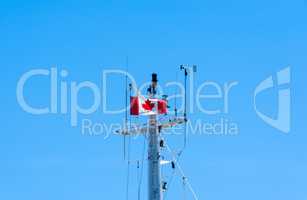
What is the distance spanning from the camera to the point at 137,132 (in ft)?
150

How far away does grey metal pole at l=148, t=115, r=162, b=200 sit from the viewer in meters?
45.1

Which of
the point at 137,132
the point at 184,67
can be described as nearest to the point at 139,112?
the point at 137,132

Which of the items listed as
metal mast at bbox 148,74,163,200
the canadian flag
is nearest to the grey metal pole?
metal mast at bbox 148,74,163,200

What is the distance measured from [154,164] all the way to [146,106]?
351 cm

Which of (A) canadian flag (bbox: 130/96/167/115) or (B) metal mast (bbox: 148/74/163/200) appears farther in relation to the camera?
(A) canadian flag (bbox: 130/96/167/115)

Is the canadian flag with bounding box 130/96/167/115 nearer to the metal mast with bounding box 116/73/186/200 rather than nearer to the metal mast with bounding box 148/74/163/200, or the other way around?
the metal mast with bounding box 116/73/186/200

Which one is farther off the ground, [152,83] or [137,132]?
[152,83]

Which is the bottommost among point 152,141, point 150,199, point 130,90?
point 150,199

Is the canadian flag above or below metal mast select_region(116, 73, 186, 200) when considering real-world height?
above

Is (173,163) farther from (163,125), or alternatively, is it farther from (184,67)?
(184,67)

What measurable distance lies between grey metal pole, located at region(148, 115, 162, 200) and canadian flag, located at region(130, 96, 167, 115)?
660 millimetres

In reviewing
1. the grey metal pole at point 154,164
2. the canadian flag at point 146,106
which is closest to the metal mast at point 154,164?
the grey metal pole at point 154,164

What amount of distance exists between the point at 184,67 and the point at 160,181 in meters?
Result: 7.20

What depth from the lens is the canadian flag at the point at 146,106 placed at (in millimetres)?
45244
